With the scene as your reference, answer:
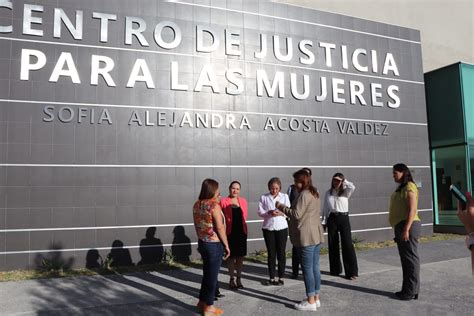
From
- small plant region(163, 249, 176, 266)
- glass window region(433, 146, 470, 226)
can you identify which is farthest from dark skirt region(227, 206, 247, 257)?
glass window region(433, 146, 470, 226)

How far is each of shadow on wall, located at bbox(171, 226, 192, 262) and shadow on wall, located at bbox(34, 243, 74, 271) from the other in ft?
6.82

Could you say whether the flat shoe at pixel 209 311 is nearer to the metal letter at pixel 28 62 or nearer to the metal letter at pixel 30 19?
the metal letter at pixel 28 62

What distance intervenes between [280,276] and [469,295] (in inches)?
108

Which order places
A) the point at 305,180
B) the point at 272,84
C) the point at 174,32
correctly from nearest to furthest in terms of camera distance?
the point at 305,180
the point at 174,32
the point at 272,84

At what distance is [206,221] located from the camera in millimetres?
4895

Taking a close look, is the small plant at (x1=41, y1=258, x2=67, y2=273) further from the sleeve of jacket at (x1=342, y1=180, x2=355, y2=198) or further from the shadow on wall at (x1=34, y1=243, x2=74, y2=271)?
the sleeve of jacket at (x1=342, y1=180, x2=355, y2=198)

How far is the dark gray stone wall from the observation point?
774 centimetres

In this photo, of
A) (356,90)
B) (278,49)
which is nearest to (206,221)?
(278,49)

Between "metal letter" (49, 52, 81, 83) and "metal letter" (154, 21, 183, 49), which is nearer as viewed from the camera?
"metal letter" (49, 52, 81, 83)

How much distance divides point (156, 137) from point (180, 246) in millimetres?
2463

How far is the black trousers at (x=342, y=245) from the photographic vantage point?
6.52 metres

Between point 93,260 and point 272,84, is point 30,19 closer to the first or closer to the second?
point 93,260

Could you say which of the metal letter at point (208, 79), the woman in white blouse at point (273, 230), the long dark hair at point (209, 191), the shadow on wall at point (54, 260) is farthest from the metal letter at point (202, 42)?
the shadow on wall at point (54, 260)

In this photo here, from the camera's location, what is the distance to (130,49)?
854 cm
